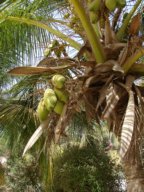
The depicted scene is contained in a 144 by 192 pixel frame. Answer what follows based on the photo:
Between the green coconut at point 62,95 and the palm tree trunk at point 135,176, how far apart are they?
2.44 ft

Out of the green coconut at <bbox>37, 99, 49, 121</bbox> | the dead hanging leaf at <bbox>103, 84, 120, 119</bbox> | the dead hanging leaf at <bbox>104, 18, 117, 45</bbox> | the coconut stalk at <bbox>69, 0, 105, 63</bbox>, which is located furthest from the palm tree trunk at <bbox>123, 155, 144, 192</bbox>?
the dead hanging leaf at <bbox>104, 18, 117, 45</bbox>

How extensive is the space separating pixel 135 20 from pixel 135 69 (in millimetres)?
412

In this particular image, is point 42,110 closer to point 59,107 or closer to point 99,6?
point 59,107

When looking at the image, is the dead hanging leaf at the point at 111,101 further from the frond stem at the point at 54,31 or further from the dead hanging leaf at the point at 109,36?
the frond stem at the point at 54,31

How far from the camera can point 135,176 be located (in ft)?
10.8

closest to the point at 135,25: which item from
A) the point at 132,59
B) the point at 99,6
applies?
the point at 132,59

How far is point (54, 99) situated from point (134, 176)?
95 centimetres

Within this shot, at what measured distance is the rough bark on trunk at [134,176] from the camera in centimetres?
325

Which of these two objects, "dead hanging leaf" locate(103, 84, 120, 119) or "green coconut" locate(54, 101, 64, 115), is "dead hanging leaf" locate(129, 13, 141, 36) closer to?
"dead hanging leaf" locate(103, 84, 120, 119)

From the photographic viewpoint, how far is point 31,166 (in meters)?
13.5

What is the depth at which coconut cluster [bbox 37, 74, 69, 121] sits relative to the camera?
9.82 ft

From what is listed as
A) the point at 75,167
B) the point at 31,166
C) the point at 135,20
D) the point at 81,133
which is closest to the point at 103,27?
the point at 135,20

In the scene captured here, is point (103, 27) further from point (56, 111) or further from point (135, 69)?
point (56, 111)

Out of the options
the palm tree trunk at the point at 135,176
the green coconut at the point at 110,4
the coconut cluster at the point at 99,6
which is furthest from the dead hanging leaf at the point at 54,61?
the palm tree trunk at the point at 135,176
